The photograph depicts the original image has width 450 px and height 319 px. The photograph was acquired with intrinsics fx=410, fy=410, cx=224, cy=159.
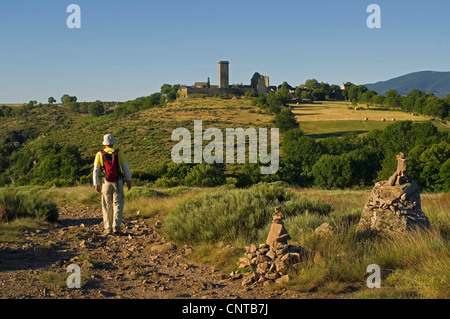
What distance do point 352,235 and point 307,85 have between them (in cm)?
15422

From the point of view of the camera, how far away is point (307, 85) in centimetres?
15488

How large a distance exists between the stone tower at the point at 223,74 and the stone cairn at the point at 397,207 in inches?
4611

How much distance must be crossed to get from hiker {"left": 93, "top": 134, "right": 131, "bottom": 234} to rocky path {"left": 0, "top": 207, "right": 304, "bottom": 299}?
365 millimetres

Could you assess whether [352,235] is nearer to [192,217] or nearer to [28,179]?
[192,217]

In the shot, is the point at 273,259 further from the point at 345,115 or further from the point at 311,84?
the point at 311,84

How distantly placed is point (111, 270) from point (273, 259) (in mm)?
2344

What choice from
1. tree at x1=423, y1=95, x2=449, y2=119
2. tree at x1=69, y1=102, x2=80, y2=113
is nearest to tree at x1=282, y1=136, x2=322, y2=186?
tree at x1=423, y1=95, x2=449, y2=119

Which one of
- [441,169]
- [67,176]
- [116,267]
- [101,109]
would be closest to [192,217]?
[116,267]

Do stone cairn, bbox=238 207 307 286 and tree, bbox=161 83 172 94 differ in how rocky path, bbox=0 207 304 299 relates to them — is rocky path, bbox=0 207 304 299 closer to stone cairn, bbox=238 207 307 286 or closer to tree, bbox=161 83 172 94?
stone cairn, bbox=238 207 307 286

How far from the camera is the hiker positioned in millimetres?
8109

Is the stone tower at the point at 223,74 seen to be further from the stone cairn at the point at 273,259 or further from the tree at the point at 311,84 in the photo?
the stone cairn at the point at 273,259

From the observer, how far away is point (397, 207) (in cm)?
646

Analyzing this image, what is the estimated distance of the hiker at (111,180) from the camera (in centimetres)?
811

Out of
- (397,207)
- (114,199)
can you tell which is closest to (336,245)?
(397,207)
